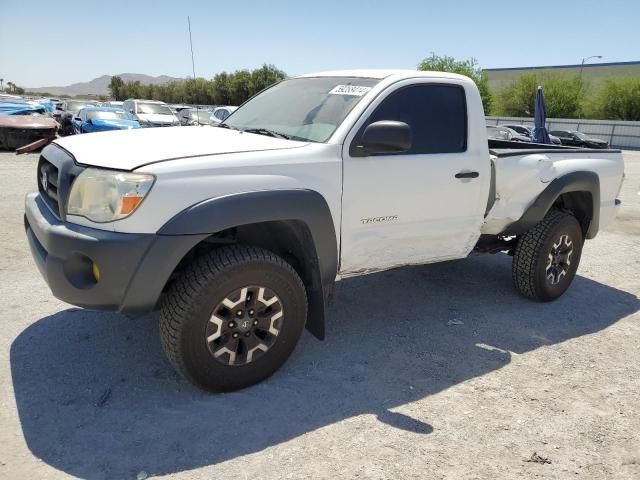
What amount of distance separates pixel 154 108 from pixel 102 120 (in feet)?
13.3

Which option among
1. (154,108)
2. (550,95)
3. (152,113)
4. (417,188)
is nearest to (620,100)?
(550,95)

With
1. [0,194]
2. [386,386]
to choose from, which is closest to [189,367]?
[386,386]

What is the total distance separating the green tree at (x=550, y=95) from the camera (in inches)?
1906

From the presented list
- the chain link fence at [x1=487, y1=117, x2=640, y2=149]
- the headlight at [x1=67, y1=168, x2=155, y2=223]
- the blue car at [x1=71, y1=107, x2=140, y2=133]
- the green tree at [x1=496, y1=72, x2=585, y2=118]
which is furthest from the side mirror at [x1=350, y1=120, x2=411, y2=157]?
the green tree at [x1=496, y1=72, x2=585, y2=118]

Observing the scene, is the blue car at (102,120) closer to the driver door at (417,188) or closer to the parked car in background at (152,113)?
the parked car in background at (152,113)

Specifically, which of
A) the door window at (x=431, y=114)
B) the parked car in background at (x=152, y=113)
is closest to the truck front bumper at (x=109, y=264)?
the door window at (x=431, y=114)

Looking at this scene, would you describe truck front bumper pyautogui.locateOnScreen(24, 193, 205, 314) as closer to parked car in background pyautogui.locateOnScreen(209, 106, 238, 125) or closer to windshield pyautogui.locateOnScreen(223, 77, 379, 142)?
windshield pyautogui.locateOnScreen(223, 77, 379, 142)

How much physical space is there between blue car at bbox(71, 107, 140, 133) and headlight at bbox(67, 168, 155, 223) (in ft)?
41.3

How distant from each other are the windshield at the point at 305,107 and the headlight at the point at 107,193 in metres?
Result: 1.15

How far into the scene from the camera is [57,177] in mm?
3004

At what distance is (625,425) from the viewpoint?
305 cm

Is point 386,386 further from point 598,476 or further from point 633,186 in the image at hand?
point 633,186

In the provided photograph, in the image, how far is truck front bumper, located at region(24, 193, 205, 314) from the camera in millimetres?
2615

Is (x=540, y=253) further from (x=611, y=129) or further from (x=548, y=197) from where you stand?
(x=611, y=129)
